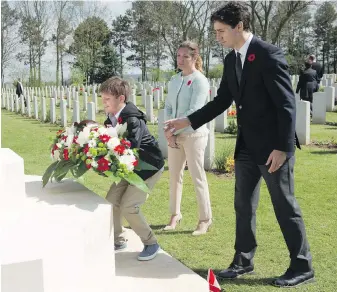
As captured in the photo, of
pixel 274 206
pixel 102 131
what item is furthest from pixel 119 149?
pixel 274 206

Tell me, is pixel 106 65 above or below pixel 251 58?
above

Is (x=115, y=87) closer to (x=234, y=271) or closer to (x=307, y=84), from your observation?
(x=234, y=271)

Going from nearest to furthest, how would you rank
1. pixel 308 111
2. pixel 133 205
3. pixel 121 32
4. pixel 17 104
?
pixel 133 205 → pixel 308 111 → pixel 17 104 → pixel 121 32

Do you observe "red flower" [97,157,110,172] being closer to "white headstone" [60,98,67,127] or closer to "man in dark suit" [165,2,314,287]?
"man in dark suit" [165,2,314,287]

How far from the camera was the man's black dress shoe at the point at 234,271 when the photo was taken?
392 centimetres

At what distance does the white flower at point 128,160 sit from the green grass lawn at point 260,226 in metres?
0.36

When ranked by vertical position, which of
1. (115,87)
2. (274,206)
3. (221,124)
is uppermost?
(115,87)

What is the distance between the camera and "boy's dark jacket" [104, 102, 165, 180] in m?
4.00

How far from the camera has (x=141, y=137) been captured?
407 cm

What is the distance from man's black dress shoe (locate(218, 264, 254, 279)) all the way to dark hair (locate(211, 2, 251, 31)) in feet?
5.82

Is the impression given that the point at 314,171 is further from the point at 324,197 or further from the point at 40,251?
the point at 40,251

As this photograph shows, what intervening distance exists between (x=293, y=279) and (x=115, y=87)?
1940 mm

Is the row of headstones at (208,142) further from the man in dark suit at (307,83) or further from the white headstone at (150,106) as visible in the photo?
the man in dark suit at (307,83)

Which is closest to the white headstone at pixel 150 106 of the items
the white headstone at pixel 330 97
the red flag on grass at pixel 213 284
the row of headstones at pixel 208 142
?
the white headstone at pixel 330 97
